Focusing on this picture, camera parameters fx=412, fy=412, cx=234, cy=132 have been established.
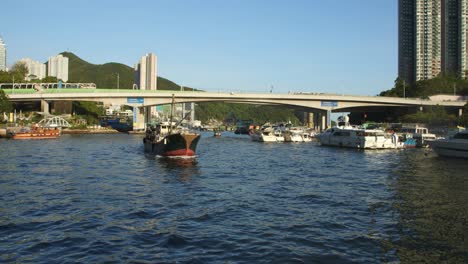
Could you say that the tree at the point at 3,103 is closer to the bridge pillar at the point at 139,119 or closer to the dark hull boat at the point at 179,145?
the bridge pillar at the point at 139,119

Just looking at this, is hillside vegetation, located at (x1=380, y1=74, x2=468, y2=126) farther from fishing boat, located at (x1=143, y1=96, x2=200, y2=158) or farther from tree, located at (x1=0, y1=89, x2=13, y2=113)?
tree, located at (x1=0, y1=89, x2=13, y2=113)

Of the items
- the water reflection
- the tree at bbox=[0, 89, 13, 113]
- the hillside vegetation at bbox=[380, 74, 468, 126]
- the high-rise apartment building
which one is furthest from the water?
the high-rise apartment building

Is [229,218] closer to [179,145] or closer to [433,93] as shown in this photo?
[179,145]

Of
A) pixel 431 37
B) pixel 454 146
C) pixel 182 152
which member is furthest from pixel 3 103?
pixel 431 37

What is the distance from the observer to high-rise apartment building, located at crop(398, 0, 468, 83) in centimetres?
17162

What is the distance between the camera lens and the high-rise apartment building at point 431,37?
17162 cm

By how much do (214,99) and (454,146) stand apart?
7437 centimetres

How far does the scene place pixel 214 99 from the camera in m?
115

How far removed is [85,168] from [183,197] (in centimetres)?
1633

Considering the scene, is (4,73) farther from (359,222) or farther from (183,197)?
(359,222)

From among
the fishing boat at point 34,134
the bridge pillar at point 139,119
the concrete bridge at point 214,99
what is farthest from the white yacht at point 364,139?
the bridge pillar at point 139,119

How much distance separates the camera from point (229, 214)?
1789 centimetres

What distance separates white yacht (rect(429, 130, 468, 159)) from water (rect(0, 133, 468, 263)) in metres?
17.9

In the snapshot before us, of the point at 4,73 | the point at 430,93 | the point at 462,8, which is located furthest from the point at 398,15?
the point at 4,73
